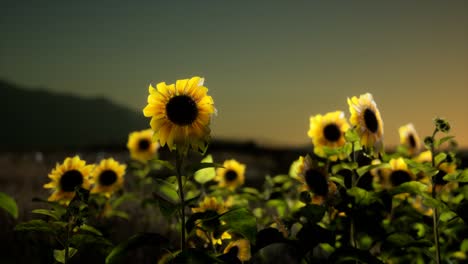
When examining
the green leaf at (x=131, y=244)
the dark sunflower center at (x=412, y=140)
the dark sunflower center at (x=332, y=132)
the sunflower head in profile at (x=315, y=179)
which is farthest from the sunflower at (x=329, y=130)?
the green leaf at (x=131, y=244)

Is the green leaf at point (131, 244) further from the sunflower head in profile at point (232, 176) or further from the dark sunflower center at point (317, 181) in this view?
the sunflower head in profile at point (232, 176)

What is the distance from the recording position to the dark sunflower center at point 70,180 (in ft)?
12.9

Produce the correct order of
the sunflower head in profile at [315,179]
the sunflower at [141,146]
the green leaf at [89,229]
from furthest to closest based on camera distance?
the sunflower at [141,146] → the sunflower head in profile at [315,179] → the green leaf at [89,229]

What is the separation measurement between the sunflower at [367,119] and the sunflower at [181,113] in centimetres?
105

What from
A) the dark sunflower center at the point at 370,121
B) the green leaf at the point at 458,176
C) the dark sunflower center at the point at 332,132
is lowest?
the green leaf at the point at 458,176

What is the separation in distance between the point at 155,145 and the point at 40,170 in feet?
17.6

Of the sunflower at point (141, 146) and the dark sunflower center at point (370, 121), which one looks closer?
the dark sunflower center at point (370, 121)

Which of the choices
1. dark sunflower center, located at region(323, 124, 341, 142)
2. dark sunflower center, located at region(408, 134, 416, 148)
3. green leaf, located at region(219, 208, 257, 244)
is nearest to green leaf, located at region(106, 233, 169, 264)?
green leaf, located at region(219, 208, 257, 244)

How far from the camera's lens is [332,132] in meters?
4.16

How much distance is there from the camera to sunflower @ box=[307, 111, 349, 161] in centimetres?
413

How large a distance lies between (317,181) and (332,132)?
0.59 metres

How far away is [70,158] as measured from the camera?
160 inches

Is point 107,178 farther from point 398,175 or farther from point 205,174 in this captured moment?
point 398,175

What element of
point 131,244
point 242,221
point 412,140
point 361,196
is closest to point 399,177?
point 412,140
